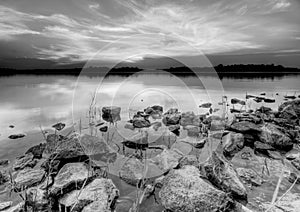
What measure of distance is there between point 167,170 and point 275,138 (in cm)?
303

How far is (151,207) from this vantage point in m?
2.72

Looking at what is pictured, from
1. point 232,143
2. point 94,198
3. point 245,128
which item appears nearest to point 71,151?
point 94,198

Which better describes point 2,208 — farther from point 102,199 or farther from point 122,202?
point 122,202

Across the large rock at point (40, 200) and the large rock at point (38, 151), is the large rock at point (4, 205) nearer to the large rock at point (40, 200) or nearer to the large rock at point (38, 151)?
the large rock at point (40, 200)

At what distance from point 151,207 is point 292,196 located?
6.97 feet

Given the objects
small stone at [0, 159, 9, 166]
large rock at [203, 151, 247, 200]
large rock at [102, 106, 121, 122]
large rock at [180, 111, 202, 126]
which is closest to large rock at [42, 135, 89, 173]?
small stone at [0, 159, 9, 166]

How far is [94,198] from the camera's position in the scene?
2641 mm

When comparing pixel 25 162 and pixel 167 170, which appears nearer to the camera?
pixel 167 170

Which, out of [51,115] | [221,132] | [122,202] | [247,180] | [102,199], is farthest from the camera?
[51,115]

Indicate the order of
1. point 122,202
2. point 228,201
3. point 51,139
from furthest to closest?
point 51,139 < point 122,202 < point 228,201

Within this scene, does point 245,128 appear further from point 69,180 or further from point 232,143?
point 69,180

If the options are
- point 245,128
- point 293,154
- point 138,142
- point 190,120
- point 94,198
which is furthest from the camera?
point 190,120

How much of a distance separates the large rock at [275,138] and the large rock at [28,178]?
5113 millimetres

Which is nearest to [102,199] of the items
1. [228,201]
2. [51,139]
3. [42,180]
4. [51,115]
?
[42,180]
